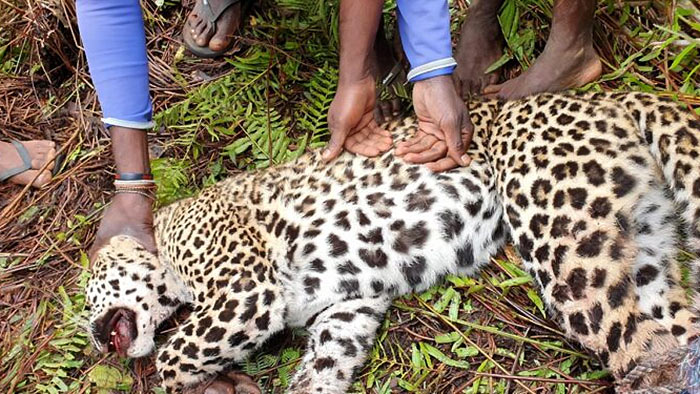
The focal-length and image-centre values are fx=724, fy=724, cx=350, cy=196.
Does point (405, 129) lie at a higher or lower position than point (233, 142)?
higher

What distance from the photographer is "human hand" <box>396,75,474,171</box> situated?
3811 mm

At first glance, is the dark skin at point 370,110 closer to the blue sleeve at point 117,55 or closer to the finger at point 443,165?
the finger at point 443,165

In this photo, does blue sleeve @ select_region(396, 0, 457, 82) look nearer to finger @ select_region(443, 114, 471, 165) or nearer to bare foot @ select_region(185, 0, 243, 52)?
finger @ select_region(443, 114, 471, 165)

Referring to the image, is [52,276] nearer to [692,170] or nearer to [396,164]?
[396,164]

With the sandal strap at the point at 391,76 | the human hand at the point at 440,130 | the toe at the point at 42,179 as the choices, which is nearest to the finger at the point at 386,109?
the sandal strap at the point at 391,76

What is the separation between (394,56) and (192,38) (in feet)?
5.32

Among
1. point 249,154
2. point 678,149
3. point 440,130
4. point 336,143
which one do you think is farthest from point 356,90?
point 678,149

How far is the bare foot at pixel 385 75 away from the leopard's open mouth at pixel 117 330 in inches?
74.4

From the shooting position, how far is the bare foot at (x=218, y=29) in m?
5.36

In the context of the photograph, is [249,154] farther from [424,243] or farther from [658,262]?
[658,262]

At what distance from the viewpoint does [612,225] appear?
328 centimetres

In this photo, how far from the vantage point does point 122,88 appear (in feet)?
13.5

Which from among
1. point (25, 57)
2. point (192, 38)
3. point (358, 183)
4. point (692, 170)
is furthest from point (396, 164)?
point (25, 57)

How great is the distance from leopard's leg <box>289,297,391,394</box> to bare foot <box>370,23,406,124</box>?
1.20m
